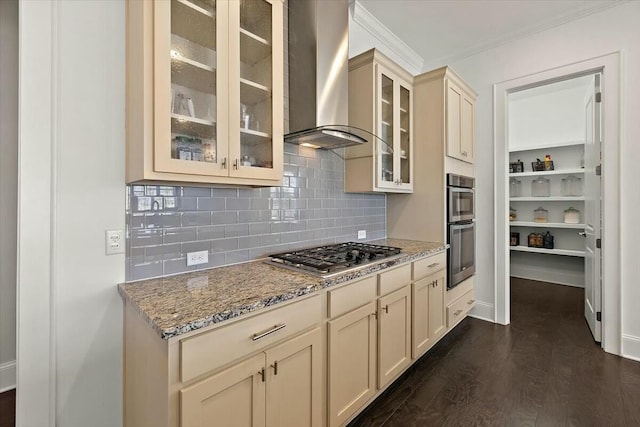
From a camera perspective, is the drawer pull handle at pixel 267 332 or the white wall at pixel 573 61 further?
the white wall at pixel 573 61

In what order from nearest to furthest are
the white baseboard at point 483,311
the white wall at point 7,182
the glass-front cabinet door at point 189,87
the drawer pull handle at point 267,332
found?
the drawer pull handle at point 267,332 → the glass-front cabinet door at point 189,87 → the white wall at point 7,182 → the white baseboard at point 483,311

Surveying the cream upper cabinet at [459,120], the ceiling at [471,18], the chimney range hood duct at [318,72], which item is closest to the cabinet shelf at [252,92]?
the chimney range hood duct at [318,72]

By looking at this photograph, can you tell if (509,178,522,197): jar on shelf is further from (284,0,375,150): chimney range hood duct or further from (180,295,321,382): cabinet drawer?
(180,295,321,382): cabinet drawer

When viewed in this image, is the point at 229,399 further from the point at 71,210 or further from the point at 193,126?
the point at 193,126

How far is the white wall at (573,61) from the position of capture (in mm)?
2533

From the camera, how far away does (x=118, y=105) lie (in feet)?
4.76

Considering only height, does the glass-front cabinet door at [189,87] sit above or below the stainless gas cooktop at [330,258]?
above

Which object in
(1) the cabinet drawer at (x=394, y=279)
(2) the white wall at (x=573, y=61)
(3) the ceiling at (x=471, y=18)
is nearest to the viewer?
(1) the cabinet drawer at (x=394, y=279)

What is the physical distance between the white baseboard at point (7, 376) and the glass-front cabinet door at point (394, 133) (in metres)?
2.94

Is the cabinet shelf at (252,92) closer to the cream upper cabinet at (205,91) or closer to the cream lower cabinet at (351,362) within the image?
the cream upper cabinet at (205,91)

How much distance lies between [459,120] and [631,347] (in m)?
2.45

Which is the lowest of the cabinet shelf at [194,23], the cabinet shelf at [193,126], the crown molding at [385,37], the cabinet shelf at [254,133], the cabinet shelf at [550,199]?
the cabinet shelf at [550,199]

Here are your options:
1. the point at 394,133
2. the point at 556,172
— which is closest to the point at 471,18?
the point at 394,133

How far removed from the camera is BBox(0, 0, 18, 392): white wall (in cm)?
201
